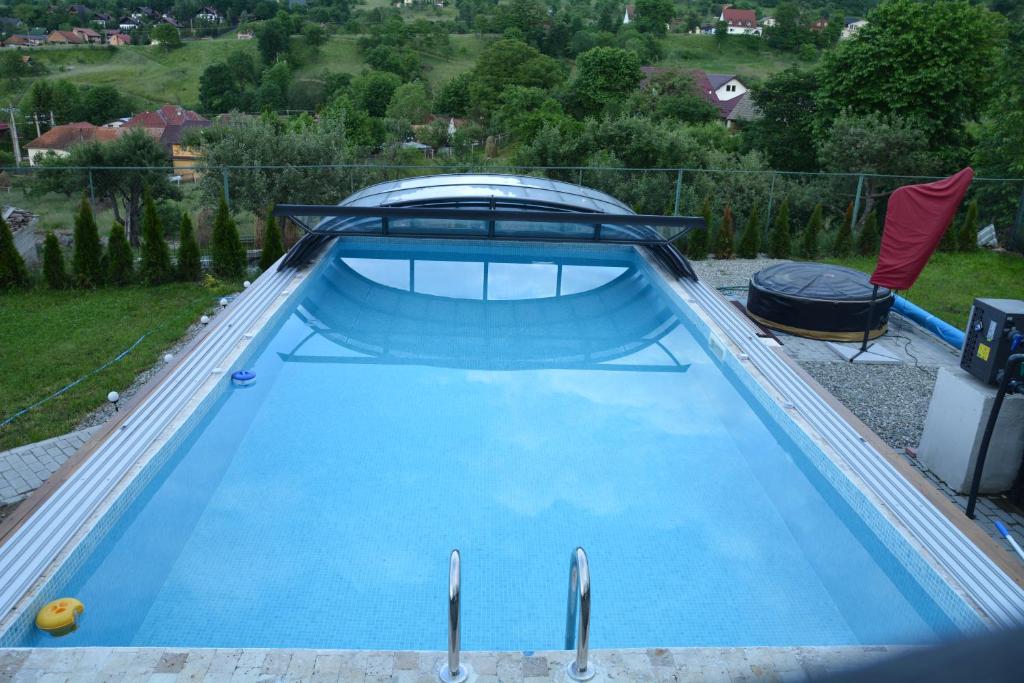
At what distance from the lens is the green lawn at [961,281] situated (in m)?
9.90

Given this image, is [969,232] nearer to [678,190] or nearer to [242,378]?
[678,190]

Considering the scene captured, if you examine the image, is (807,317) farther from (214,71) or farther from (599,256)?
(214,71)

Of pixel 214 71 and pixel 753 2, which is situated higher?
pixel 753 2

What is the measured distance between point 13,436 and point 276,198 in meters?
7.22

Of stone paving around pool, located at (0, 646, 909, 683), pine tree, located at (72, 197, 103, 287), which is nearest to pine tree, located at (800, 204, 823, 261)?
pine tree, located at (72, 197, 103, 287)

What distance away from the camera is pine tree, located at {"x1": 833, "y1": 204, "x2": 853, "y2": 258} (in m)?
12.9

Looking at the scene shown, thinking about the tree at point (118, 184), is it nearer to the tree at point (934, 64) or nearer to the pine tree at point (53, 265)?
the pine tree at point (53, 265)

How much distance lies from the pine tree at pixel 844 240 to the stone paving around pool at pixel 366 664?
37.0 feet

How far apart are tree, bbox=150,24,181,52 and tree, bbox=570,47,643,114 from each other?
4268cm

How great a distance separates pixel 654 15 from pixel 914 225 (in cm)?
7114

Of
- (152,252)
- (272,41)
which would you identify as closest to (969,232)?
(152,252)

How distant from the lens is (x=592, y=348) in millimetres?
7023

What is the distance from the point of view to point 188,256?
10.1 metres

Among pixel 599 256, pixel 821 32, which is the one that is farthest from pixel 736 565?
pixel 821 32
